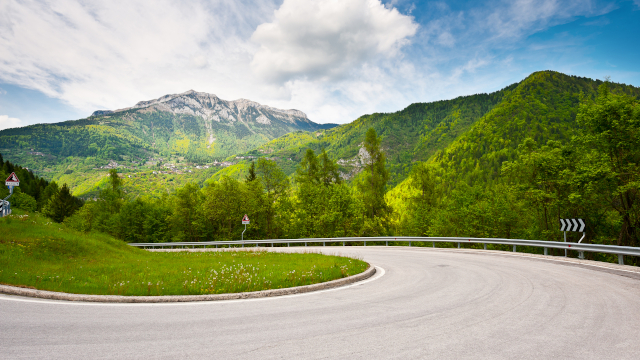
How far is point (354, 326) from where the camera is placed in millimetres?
4887

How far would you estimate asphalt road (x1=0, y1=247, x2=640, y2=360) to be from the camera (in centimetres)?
389

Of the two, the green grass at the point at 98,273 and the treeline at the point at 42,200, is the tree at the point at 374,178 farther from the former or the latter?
the treeline at the point at 42,200

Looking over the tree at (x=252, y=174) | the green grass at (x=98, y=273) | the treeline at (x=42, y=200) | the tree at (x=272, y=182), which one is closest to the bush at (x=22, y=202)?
the treeline at (x=42, y=200)

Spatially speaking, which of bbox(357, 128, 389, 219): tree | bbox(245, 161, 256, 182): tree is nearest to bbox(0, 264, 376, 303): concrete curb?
bbox(357, 128, 389, 219): tree

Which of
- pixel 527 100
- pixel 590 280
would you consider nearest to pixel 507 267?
pixel 590 280

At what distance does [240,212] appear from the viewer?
155 feet

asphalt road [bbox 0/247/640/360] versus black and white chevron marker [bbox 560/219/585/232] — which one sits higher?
black and white chevron marker [bbox 560/219/585/232]

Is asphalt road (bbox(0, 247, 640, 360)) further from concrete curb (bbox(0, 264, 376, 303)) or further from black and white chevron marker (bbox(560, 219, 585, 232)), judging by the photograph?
black and white chevron marker (bbox(560, 219, 585, 232))

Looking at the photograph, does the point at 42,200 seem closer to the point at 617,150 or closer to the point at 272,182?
the point at 272,182

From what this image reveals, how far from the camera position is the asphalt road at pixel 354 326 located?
3.89m

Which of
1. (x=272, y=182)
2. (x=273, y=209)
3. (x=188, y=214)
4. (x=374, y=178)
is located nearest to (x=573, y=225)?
(x=374, y=178)

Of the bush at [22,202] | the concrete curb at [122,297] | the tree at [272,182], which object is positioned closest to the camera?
the concrete curb at [122,297]

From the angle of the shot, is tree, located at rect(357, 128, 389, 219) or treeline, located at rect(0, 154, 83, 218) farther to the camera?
treeline, located at rect(0, 154, 83, 218)

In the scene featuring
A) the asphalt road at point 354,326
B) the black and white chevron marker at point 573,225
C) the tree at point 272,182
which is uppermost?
the tree at point 272,182
